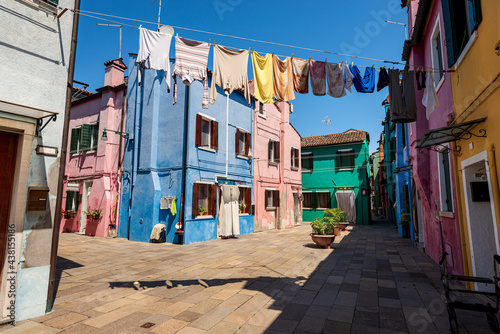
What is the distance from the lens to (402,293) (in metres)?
5.18

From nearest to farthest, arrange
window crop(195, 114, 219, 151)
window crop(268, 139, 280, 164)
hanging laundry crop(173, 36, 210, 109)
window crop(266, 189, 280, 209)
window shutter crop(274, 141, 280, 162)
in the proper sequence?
hanging laundry crop(173, 36, 210, 109), window crop(195, 114, 219, 151), window crop(266, 189, 280, 209), window crop(268, 139, 280, 164), window shutter crop(274, 141, 280, 162)

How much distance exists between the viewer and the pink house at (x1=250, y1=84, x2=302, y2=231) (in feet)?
54.3

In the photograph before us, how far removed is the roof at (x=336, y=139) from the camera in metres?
22.0

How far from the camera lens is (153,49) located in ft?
20.6

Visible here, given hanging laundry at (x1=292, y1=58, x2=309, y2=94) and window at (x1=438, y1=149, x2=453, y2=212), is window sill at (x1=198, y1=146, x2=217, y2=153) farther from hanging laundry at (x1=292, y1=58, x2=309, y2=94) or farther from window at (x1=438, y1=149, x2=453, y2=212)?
window at (x1=438, y1=149, x2=453, y2=212)

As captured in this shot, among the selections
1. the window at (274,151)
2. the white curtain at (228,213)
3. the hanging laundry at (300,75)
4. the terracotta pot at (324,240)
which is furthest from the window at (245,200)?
the hanging laundry at (300,75)

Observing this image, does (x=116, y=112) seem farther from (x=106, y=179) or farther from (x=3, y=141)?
(x=3, y=141)

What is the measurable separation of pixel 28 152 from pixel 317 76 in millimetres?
6425

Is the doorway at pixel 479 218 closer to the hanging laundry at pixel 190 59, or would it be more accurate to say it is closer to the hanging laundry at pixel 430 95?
the hanging laundry at pixel 430 95

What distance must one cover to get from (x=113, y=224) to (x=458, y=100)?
1332 centimetres

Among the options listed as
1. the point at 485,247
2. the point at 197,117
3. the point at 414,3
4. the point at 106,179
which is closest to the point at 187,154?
the point at 197,117

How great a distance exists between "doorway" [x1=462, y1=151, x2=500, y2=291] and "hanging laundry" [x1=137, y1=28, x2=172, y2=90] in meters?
6.48

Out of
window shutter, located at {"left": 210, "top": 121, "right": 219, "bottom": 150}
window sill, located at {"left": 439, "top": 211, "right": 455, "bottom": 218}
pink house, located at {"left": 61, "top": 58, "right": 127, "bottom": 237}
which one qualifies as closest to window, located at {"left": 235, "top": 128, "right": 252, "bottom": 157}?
window shutter, located at {"left": 210, "top": 121, "right": 219, "bottom": 150}

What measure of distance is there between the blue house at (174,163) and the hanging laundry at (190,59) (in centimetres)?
526
